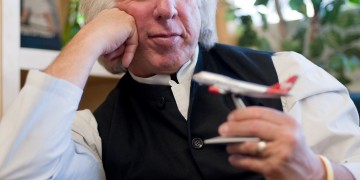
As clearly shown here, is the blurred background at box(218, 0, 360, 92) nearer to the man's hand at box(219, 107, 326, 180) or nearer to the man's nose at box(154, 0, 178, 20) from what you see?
the man's nose at box(154, 0, 178, 20)

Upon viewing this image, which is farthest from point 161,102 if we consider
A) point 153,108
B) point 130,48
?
point 130,48

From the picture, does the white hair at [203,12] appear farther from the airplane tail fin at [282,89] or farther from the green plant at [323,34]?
the green plant at [323,34]

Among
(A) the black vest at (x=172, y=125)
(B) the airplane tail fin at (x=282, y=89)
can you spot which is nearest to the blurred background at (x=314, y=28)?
(A) the black vest at (x=172, y=125)

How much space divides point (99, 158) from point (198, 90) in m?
0.24

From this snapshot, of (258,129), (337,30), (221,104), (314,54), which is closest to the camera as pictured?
(258,129)

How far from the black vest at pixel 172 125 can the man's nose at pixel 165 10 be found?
0.51 feet

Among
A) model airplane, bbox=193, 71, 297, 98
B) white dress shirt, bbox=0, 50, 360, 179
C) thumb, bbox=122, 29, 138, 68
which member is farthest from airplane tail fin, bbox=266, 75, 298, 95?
thumb, bbox=122, 29, 138, 68

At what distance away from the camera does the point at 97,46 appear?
0.82m

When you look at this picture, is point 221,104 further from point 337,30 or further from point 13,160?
point 337,30

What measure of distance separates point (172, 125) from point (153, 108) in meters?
0.06

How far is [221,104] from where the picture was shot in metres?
0.90

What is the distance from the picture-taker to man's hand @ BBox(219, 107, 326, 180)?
55 centimetres

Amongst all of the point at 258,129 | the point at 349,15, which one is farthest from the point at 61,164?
the point at 349,15

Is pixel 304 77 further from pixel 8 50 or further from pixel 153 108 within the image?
pixel 8 50
